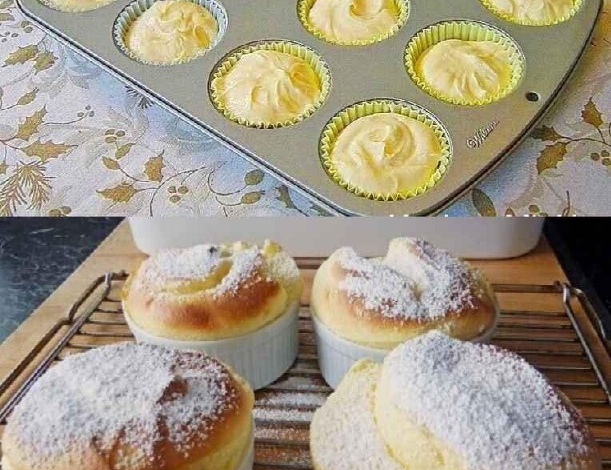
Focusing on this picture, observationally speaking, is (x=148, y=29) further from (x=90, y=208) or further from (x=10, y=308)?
(x=10, y=308)

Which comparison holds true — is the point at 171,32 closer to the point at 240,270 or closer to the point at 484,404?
the point at 240,270

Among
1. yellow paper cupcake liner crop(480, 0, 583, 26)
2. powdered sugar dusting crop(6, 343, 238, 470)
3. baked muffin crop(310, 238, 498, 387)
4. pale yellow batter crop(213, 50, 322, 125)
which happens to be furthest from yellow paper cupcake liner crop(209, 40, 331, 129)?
powdered sugar dusting crop(6, 343, 238, 470)

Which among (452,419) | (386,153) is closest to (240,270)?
(386,153)

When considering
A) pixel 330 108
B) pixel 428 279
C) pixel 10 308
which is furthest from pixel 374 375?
pixel 10 308

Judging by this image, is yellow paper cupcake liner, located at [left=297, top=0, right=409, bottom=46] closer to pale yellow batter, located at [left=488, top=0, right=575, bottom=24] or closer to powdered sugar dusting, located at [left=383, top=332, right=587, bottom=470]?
pale yellow batter, located at [left=488, top=0, right=575, bottom=24]

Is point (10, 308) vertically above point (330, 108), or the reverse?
point (330, 108)

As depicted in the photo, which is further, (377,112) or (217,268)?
(377,112)
